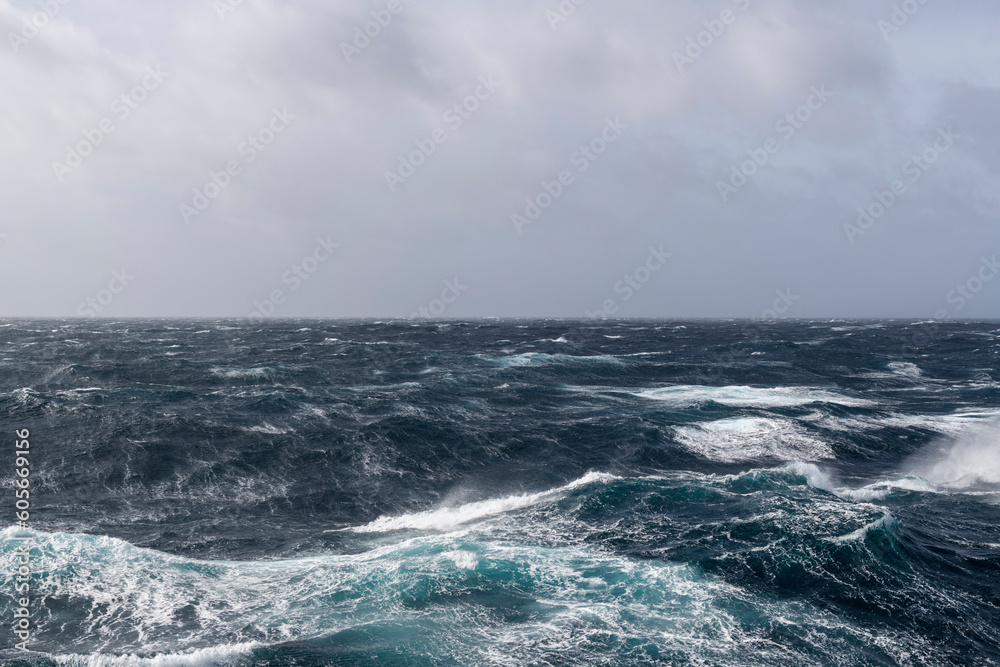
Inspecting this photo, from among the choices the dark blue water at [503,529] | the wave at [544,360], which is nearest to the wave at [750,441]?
the dark blue water at [503,529]

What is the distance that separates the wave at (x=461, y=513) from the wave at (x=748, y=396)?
19825 mm

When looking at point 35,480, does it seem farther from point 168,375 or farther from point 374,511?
point 168,375

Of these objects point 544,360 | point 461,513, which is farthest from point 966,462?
point 544,360

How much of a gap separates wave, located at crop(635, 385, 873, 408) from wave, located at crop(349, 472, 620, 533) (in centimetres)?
1982

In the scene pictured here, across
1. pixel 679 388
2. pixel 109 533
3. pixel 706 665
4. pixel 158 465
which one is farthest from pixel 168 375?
pixel 706 665

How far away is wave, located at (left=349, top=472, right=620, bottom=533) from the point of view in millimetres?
19281

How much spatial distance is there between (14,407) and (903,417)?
50.4 metres

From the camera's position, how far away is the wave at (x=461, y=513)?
1928 cm

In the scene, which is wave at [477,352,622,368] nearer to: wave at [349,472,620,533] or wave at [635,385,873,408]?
wave at [635,385,873,408]

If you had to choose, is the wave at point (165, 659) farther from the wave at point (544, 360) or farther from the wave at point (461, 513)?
the wave at point (544, 360)

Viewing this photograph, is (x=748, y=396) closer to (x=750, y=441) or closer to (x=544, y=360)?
(x=750, y=441)

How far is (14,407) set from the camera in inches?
1385

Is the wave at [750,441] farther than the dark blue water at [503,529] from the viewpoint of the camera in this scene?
Yes

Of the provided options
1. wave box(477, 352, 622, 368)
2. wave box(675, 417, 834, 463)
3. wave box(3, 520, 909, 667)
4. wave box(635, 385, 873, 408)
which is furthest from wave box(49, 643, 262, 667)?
wave box(477, 352, 622, 368)
